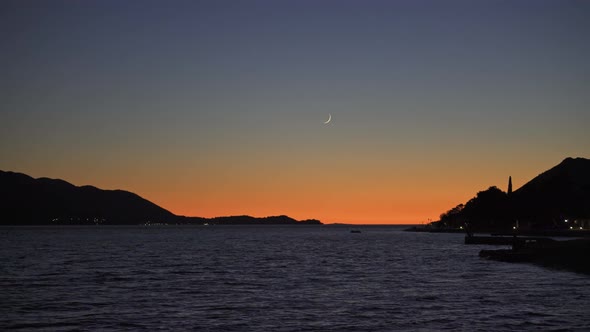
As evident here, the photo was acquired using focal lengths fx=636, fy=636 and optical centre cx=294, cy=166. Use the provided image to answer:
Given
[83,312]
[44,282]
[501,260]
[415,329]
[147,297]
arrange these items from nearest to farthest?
[415,329] < [83,312] < [147,297] < [44,282] < [501,260]

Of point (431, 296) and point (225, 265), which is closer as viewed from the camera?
point (431, 296)

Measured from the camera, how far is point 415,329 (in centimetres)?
3719

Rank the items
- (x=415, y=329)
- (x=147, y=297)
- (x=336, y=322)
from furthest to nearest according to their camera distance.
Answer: (x=147, y=297), (x=336, y=322), (x=415, y=329)

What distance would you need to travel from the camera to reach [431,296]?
53.5 meters

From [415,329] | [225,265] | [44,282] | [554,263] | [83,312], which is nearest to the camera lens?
[415,329]

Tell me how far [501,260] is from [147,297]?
6510 cm

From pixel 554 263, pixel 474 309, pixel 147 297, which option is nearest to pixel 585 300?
pixel 474 309

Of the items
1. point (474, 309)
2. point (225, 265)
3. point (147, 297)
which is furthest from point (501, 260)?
point (147, 297)

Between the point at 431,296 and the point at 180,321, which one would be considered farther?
the point at 431,296

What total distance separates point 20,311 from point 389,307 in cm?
2657

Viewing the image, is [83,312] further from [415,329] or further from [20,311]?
[415,329]

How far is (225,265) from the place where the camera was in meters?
93.8

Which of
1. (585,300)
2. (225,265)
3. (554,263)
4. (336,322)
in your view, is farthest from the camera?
(225,265)

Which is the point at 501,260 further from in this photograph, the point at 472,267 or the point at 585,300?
the point at 585,300
